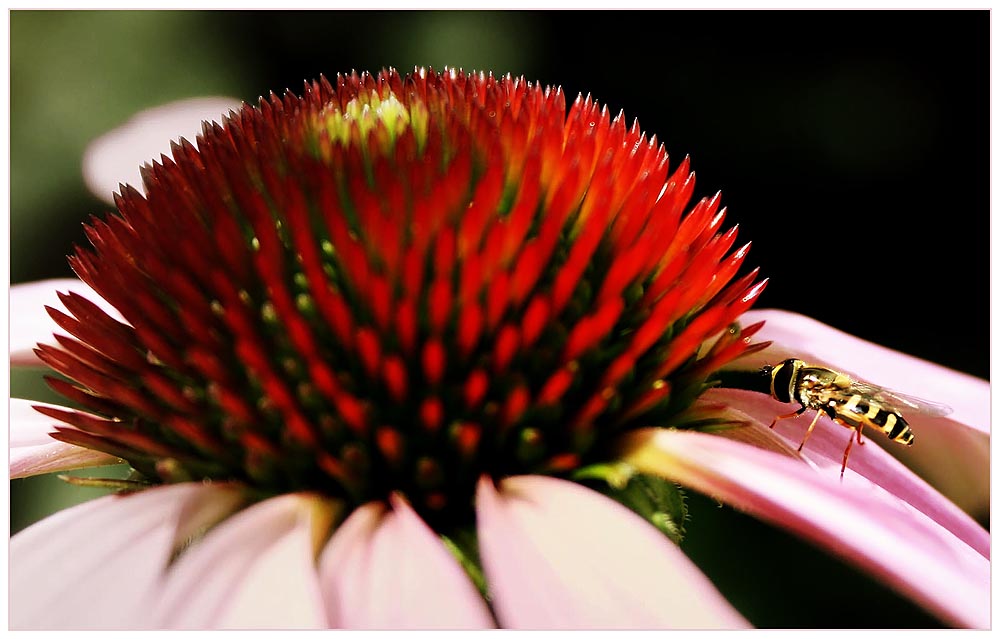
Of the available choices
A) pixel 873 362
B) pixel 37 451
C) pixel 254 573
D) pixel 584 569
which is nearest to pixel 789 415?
pixel 873 362

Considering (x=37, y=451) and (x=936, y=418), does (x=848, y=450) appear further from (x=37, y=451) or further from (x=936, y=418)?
(x=37, y=451)

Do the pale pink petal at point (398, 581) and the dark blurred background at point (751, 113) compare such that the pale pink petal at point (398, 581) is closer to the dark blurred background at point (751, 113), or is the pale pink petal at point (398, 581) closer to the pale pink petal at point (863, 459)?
the pale pink petal at point (863, 459)

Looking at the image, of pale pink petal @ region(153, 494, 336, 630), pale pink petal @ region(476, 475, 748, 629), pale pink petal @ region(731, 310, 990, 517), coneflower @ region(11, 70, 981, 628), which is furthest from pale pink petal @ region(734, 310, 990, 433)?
pale pink petal @ region(153, 494, 336, 630)

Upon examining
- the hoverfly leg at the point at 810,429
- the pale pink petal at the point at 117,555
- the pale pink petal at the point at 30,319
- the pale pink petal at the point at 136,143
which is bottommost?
the pale pink petal at the point at 117,555

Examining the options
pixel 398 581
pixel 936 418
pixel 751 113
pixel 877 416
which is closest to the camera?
pixel 398 581

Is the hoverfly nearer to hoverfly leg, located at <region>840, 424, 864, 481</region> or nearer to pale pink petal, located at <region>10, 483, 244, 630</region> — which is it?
hoverfly leg, located at <region>840, 424, 864, 481</region>

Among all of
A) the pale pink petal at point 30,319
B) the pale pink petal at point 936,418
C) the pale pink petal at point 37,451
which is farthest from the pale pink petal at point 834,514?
the pale pink petal at point 30,319
